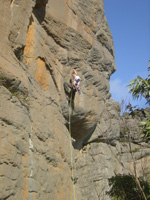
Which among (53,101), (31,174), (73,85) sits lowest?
(31,174)

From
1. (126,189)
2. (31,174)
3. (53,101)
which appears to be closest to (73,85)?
(53,101)

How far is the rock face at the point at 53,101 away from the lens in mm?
7352

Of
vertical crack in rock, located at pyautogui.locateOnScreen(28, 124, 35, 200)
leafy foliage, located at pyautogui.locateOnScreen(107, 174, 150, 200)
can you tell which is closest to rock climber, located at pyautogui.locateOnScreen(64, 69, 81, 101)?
leafy foliage, located at pyautogui.locateOnScreen(107, 174, 150, 200)

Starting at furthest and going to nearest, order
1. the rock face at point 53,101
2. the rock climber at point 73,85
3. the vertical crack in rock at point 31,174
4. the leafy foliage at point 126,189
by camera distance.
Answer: the rock climber at point 73,85 → the leafy foliage at point 126,189 → the vertical crack in rock at point 31,174 → the rock face at point 53,101

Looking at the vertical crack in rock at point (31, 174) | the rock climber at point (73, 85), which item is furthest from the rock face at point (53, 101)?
the rock climber at point (73, 85)

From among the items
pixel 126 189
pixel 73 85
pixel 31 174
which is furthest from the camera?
pixel 73 85

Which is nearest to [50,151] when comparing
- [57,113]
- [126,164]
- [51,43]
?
[57,113]

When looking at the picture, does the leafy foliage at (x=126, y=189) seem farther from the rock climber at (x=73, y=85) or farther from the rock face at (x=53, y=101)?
the rock climber at (x=73, y=85)

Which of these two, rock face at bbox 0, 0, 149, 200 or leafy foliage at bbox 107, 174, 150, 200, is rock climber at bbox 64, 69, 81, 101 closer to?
rock face at bbox 0, 0, 149, 200

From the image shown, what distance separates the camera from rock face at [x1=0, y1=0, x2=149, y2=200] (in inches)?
289

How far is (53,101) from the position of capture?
1055 cm

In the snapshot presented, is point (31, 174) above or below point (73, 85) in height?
below

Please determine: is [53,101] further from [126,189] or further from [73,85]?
[126,189]

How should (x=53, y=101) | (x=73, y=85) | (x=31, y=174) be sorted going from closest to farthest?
(x=31, y=174) → (x=53, y=101) → (x=73, y=85)
